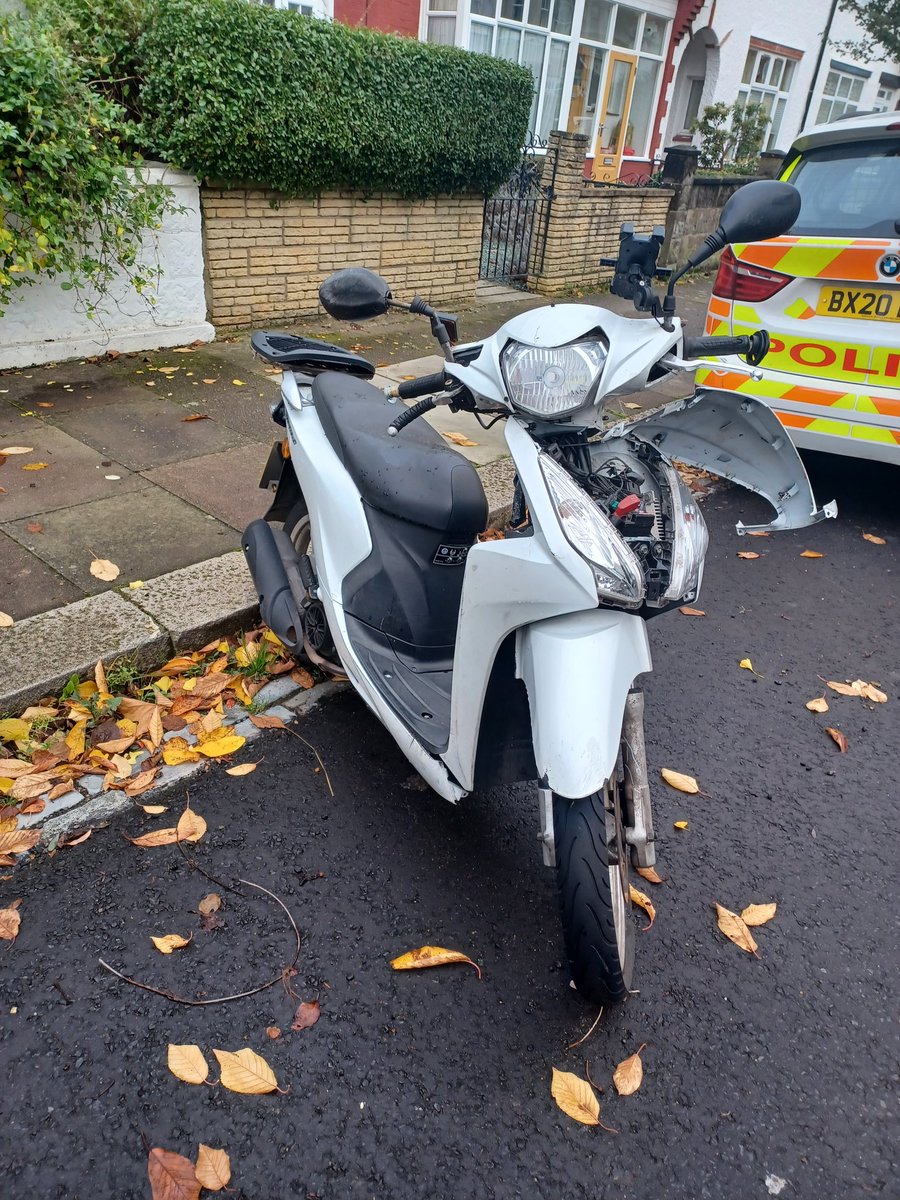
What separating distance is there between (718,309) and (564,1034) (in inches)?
168

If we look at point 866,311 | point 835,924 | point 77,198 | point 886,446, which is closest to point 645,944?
point 835,924

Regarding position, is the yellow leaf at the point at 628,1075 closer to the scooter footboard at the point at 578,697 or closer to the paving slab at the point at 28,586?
the scooter footboard at the point at 578,697

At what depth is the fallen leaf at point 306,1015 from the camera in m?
1.98

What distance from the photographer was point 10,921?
2.15 m

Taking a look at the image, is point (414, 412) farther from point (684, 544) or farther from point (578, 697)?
point (578, 697)

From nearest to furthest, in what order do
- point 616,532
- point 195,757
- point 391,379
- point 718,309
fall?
point 616,532, point 195,757, point 718,309, point 391,379

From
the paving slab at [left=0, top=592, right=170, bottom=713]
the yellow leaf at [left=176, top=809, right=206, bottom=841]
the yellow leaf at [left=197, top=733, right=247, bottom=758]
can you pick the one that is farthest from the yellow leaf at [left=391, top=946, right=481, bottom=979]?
the paving slab at [left=0, top=592, right=170, bottom=713]

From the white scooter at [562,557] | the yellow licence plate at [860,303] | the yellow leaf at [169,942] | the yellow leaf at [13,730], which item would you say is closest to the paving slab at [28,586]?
the yellow leaf at [13,730]

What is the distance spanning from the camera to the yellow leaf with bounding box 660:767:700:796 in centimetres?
286

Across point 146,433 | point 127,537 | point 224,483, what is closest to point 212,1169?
point 127,537

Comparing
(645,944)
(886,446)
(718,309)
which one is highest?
(718,309)

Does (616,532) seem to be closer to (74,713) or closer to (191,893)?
(191,893)

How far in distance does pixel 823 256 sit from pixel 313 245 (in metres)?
4.12

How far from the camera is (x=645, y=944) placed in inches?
90.2
